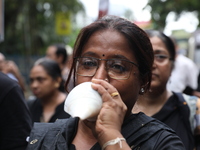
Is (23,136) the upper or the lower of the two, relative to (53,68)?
upper

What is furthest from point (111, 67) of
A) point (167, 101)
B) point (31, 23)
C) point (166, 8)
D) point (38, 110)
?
point (31, 23)

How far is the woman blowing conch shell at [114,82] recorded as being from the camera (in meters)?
1.56

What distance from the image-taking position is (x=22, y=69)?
1944 centimetres

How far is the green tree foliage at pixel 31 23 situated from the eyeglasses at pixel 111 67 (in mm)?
16420

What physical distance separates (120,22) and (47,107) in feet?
9.25

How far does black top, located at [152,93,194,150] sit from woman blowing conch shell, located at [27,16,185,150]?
96 centimetres

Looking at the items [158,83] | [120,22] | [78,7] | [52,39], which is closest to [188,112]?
[158,83]

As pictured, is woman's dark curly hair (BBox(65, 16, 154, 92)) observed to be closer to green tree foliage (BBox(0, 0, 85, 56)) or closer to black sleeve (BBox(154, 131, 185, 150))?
black sleeve (BBox(154, 131, 185, 150))

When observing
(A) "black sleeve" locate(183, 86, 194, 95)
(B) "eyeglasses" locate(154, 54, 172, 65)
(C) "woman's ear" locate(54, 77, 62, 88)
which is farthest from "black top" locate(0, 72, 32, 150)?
(A) "black sleeve" locate(183, 86, 194, 95)

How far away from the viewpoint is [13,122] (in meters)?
2.21

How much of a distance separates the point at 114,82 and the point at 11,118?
95cm

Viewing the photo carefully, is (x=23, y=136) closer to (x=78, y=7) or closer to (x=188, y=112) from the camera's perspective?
(x=188, y=112)

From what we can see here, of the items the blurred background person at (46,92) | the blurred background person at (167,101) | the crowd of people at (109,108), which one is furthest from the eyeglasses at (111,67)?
the blurred background person at (46,92)

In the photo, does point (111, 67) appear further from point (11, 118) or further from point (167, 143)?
point (11, 118)
